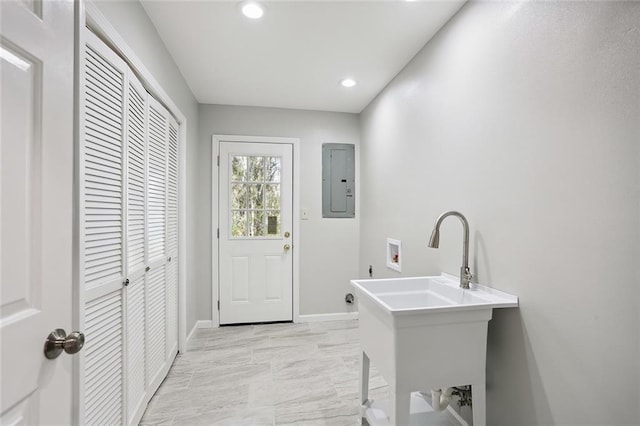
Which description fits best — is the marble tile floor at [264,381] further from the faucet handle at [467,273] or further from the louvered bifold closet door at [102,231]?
the faucet handle at [467,273]

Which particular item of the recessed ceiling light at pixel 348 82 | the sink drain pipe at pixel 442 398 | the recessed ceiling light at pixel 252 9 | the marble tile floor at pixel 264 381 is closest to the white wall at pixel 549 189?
the sink drain pipe at pixel 442 398

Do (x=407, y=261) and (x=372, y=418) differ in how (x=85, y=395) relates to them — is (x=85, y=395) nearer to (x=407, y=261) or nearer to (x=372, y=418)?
(x=372, y=418)

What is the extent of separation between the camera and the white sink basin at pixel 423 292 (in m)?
1.51

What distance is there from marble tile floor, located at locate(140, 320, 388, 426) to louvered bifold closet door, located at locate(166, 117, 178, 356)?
292mm

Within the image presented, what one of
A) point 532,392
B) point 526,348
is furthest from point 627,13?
point 532,392

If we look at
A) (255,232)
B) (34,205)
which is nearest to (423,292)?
(34,205)

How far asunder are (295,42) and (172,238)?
174 cm

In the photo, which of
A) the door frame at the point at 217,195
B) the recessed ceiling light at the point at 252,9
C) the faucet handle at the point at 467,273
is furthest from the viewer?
the door frame at the point at 217,195

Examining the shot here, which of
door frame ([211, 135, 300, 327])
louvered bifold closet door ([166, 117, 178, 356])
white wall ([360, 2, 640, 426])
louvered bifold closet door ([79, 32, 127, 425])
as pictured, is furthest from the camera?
door frame ([211, 135, 300, 327])

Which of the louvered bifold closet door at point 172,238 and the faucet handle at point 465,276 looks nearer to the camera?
the faucet handle at point 465,276

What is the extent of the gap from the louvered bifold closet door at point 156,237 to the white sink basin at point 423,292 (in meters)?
1.32

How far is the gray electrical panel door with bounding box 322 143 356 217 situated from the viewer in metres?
3.46

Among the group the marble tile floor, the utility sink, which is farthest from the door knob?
the marble tile floor

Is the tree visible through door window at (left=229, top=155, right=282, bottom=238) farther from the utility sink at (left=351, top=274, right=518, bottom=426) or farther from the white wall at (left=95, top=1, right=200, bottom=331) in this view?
the utility sink at (left=351, top=274, right=518, bottom=426)
